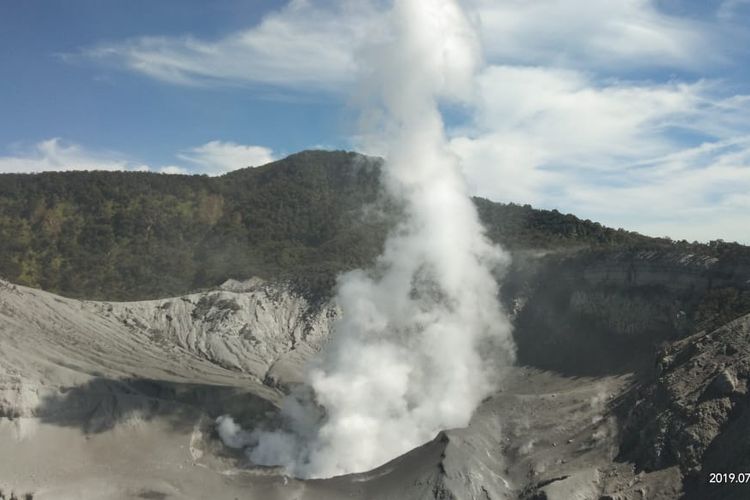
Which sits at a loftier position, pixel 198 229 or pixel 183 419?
pixel 198 229

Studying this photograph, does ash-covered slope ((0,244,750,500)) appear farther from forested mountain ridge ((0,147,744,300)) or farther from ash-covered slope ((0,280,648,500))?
forested mountain ridge ((0,147,744,300))

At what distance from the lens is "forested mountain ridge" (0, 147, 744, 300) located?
234 ft

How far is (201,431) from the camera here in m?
39.6

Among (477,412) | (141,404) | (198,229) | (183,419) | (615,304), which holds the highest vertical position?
(198,229)

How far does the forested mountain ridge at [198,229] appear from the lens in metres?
71.3

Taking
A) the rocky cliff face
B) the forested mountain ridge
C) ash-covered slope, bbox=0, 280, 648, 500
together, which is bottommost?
ash-covered slope, bbox=0, 280, 648, 500

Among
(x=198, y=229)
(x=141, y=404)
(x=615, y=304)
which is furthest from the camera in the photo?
(x=198, y=229)

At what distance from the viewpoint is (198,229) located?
92062mm

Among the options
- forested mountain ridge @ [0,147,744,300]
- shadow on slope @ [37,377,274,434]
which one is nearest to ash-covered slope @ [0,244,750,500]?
shadow on slope @ [37,377,274,434]

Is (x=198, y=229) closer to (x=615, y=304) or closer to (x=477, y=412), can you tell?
(x=615, y=304)

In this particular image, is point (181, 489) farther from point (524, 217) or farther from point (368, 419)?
point (524, 217)

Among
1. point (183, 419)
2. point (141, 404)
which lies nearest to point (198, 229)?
point (141, 404)

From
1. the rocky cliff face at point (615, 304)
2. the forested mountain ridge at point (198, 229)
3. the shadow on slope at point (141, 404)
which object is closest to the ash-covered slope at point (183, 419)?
the shadow on slope at point (141, 404)

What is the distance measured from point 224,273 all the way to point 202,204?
28031 millimetres
